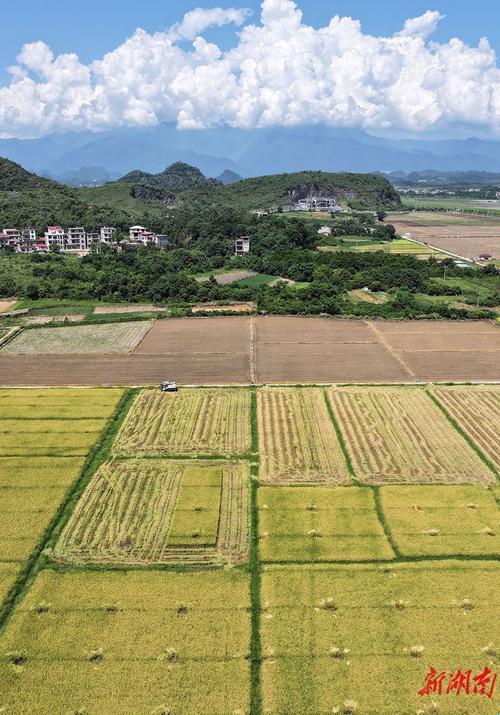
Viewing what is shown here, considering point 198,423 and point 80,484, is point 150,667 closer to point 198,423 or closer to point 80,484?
point 80,484

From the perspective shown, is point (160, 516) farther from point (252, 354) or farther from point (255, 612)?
point (252, 354)

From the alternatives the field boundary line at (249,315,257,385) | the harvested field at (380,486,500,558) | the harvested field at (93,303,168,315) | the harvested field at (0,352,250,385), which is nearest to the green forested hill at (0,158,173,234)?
the harvested field at (93,303,168,315)

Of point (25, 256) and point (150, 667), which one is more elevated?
point (25, 256)

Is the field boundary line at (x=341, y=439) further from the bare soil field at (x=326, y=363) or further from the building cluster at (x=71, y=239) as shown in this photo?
the building cluster at (x=71, y=239)

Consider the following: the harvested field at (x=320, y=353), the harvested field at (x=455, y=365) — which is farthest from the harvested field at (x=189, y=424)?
the harvested field at (x=455, y=365)

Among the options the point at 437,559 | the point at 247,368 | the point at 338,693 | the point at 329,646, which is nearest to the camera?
the point at 338,693

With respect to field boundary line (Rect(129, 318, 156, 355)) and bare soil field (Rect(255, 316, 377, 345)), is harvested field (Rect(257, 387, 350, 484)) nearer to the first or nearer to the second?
bare soil field (Rect(255, 316, 377, 345))

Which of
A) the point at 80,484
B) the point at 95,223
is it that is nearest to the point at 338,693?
the point at 80,484
